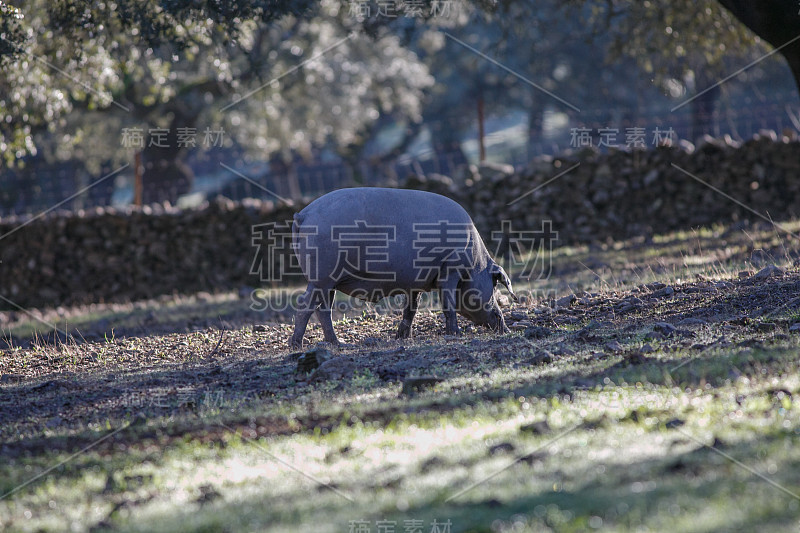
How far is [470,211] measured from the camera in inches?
611

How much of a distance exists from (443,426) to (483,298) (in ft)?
11.9

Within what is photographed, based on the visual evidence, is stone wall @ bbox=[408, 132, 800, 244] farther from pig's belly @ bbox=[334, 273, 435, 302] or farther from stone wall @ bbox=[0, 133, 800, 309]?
pig's belly @ bbox=[334, 273, 435, 302]

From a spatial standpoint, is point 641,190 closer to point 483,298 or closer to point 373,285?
point 483,298

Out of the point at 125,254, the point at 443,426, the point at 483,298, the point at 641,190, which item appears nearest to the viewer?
the point at 443,426

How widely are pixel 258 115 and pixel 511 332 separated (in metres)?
17.7

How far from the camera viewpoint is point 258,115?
24344mm

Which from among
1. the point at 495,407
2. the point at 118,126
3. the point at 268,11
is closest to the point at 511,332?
the point at 495,407

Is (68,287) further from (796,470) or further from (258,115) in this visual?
(796,470)

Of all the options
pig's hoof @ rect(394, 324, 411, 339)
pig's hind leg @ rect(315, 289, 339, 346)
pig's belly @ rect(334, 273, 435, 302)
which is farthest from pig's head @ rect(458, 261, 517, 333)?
pig's hind leg @ rect(315, 289, 339, 346)

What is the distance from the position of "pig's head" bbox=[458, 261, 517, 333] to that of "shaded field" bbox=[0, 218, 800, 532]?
0.88ft

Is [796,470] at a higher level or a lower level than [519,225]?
higher

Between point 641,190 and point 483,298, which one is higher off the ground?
point 641,190

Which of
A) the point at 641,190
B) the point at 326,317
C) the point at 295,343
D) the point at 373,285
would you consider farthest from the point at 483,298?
the point at 641,190

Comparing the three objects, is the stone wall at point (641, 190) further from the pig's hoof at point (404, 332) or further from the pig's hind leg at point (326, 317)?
the pig's hind leg at point (326, 317)
